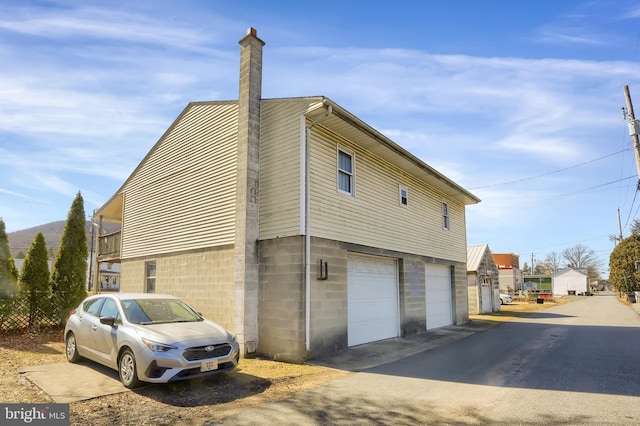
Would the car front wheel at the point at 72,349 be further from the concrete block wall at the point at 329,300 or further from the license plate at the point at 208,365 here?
the concrete block wall at the point at 329,300

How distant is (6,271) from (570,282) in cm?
8741

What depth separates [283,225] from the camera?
1010cm

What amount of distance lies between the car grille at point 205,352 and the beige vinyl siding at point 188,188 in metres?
4.28

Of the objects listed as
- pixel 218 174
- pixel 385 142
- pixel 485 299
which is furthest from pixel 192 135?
pixel 485 299

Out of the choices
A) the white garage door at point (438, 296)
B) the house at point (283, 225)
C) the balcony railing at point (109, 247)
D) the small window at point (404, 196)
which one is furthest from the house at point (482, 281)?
the balcony railing at point (109, 247)

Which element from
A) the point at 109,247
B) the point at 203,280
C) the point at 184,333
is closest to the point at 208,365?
the point at 184,333

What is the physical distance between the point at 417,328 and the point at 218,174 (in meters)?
8.86

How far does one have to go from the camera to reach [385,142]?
12.2 metres

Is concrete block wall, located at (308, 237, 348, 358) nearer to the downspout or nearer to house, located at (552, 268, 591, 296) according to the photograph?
the downspout

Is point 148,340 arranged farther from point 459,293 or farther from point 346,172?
point 459,293

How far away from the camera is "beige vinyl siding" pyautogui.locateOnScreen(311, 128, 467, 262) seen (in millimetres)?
10492

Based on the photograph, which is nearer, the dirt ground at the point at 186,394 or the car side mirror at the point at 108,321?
the dirt ground at the point at 186,394

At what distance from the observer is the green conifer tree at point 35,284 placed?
1360cm

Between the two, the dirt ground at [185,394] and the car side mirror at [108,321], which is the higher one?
the car side mirror at [108,321]
